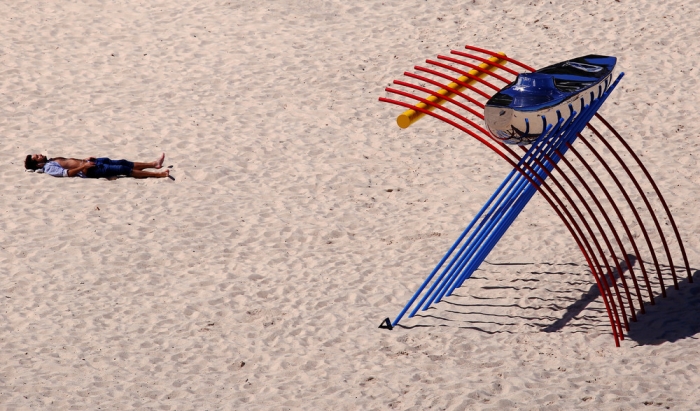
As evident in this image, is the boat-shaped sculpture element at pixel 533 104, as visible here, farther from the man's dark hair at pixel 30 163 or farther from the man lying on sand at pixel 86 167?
the man's dark hair at pixel 30 163

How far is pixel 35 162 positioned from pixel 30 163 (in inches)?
2.2

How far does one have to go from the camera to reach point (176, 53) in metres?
13.5

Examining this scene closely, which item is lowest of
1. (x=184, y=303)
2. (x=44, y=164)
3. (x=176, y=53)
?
(x=184, y=303)

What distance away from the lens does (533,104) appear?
278 inches

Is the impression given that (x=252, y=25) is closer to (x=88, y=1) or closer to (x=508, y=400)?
(x=88, y=1)

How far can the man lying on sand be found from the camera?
33.7 ft

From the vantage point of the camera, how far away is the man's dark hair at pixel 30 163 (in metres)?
10.3

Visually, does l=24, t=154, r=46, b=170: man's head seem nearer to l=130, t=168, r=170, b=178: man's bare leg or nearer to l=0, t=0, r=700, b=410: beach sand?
l=0, t=0, r=700, b=410: beach sand

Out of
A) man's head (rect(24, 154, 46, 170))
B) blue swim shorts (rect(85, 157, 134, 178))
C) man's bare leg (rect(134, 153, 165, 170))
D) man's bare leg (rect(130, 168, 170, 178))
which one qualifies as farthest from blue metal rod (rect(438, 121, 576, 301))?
man's head (rect(24, 154, 46, 170))

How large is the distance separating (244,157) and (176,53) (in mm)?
3255

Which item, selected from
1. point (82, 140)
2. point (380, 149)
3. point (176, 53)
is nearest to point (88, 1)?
point (176, 53)

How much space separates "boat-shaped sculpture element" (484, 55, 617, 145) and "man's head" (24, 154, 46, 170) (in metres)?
5.61

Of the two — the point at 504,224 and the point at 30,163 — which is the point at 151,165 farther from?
the point at 504,224

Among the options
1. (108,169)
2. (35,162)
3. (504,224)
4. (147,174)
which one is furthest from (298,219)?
(35,162)
